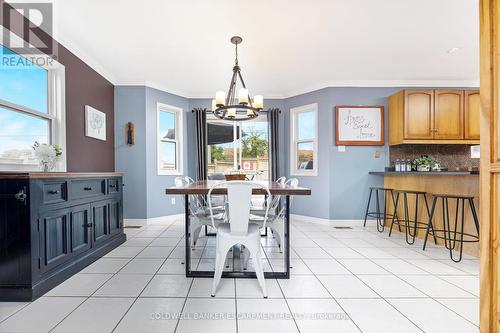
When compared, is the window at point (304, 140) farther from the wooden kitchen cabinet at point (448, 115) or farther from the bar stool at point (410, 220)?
the wooden kitchen cabinet at point (448, 115)

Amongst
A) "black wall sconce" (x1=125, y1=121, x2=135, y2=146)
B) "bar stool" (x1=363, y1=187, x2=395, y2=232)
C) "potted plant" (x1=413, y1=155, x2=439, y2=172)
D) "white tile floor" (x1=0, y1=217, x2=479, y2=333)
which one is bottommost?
"white tile floor" (x1=0, y1=217, x2=479, y2=333)

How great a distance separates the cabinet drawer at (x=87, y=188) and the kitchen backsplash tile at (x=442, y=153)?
180 inches

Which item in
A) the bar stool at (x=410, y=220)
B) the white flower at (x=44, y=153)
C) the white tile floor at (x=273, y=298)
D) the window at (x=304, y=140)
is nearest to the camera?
the white tile floor at (x=273, y=298)

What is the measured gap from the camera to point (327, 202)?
438 centimetres

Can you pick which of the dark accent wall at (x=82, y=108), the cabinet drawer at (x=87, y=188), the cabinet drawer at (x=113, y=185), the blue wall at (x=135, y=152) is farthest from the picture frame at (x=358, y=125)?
the dark accent wall at (x=82, y=108)

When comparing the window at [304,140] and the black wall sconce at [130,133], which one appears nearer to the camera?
the black wall sconce at [130,133]

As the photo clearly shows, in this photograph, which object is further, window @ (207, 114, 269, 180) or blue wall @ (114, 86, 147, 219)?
window @ (207, 114, 269, 180)

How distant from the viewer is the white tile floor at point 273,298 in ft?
5.12

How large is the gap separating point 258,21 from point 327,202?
313 cm

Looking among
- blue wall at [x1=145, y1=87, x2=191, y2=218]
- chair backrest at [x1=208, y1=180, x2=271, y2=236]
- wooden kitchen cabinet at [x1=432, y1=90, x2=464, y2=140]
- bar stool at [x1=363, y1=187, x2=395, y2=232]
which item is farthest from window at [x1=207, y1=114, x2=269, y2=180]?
chair backrest at [x1=208, y1=180, x2=271, y2=236]

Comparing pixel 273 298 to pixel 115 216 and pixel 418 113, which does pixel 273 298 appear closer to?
pixel 115 216

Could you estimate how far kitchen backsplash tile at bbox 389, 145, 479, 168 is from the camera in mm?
4348

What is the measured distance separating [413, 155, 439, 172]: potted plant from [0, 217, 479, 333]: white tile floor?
5.65 feet

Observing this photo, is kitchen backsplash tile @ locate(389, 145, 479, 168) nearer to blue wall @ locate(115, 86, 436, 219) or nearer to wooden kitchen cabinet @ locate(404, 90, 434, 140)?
blue wall @ locate(115, 86, 436, 219)
